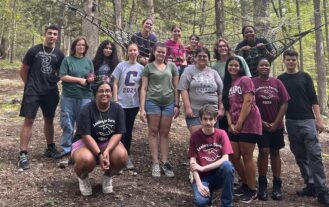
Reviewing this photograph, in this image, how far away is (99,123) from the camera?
343cm

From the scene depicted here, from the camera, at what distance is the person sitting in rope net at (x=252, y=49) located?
15.1 feet

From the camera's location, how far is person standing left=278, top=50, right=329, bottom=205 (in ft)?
12.8

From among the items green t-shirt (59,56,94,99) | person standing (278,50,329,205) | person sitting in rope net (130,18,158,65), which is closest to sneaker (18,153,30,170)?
green t-shirt (59,56,94,99)

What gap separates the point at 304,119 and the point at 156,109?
169 cm

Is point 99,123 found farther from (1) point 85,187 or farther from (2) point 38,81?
(2) point 38,81

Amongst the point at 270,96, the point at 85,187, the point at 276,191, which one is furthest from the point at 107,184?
the point at 270,96

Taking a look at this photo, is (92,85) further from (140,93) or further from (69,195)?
(69,195)

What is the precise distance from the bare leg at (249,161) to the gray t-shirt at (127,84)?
138cm

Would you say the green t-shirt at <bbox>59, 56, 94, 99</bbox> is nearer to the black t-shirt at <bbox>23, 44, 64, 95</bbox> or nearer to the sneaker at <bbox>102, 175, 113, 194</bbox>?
the black t-shirt at <bbox>23, 44, 64, 95</bbox>

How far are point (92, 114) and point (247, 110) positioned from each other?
155 centimetres

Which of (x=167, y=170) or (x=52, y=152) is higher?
(x=52, y=152)

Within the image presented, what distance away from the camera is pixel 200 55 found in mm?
4020

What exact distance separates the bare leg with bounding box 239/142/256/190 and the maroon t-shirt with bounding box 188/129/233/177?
14.6 inches

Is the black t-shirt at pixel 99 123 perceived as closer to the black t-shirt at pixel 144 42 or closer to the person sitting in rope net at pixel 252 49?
the black t-shirt at pixel 144 42
